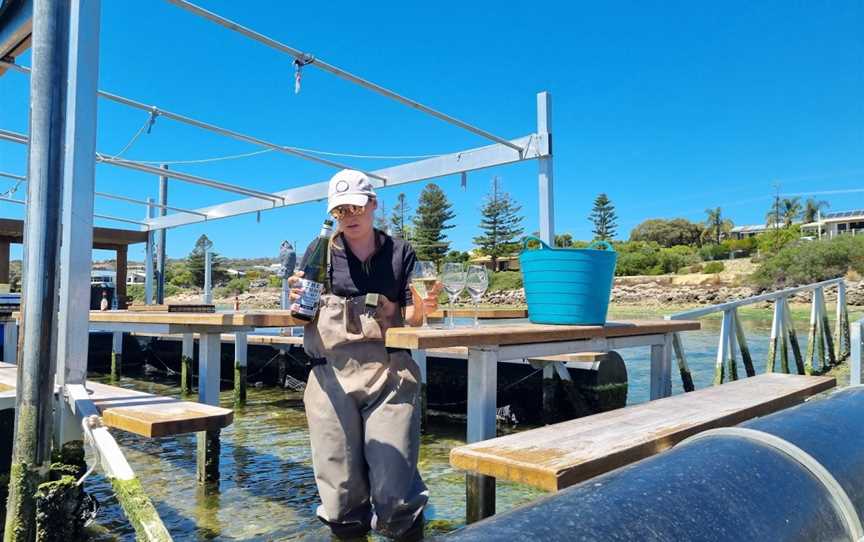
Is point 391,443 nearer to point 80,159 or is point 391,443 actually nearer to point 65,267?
point 65,267

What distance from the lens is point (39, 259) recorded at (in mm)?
1942

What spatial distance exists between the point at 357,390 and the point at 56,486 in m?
1.12

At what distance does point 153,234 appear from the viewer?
12227 mm

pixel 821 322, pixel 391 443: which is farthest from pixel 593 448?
pixel 821 322

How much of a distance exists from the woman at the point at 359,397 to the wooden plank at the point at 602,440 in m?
0.40

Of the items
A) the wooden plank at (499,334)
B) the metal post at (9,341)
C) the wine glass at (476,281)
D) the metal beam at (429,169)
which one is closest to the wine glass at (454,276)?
the wine glass at (476,281)

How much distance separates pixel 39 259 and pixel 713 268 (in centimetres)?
4787

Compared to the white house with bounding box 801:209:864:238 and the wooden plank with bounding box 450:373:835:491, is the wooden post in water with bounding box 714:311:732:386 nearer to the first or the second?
the wooden plank with bounding box 450:373:835:491

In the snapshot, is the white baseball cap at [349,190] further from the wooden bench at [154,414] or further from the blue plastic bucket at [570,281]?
the blue plastic bucket at [570,281]

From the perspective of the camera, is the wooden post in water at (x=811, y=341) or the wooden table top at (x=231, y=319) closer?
the wooden table top at (x=231, y=319)

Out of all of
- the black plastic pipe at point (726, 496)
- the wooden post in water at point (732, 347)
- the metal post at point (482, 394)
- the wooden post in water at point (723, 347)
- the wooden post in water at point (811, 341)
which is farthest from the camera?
the wooden post in water at point (811, 341)

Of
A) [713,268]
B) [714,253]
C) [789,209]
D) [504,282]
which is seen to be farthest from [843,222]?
[504,282]

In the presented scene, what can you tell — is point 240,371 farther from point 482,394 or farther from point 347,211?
point 347,211

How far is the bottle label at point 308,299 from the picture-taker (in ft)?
6.51
